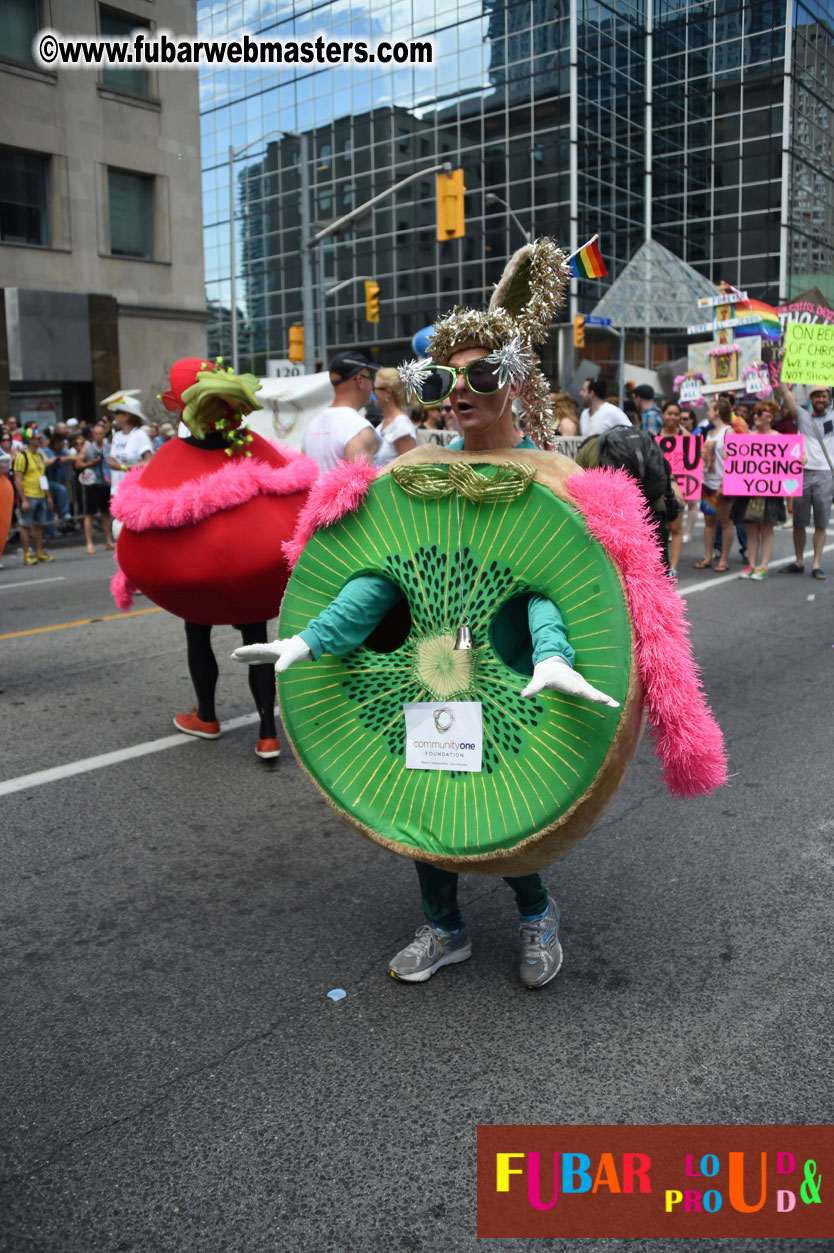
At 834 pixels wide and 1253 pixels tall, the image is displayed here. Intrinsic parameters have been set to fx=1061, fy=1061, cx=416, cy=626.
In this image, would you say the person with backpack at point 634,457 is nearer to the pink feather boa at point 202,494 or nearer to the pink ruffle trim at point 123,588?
the pink feather boa at point 202,494

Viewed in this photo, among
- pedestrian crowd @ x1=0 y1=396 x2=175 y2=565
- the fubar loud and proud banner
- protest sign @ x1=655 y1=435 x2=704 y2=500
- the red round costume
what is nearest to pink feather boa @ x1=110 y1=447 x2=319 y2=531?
the red round costume

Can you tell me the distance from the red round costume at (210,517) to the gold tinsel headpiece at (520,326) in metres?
1.72

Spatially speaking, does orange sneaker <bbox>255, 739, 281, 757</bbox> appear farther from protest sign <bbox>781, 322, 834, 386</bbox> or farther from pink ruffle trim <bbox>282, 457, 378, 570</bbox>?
protest sign <bbox>781, 322, 834, 386</bbox>

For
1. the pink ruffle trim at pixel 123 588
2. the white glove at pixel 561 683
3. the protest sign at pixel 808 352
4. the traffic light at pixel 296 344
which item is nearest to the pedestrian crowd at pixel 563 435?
the pink ruffle trim at pixel 123 588

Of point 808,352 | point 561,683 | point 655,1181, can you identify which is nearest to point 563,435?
point 808,352

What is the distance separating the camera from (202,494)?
15.0 ft

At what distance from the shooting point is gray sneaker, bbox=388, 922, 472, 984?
3107 millimetres

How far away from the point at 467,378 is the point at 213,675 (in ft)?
10.1

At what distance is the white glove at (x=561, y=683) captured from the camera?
2396 millimetres

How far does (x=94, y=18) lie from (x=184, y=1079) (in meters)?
25.7

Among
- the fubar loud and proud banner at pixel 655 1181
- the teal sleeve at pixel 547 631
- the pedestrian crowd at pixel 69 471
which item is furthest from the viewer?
the pedestrian crowd at pixel 69 471

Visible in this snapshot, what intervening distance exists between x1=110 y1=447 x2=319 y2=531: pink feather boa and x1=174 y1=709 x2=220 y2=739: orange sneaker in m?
1.29

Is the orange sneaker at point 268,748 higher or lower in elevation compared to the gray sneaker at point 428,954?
higher

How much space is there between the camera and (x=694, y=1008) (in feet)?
9.71
